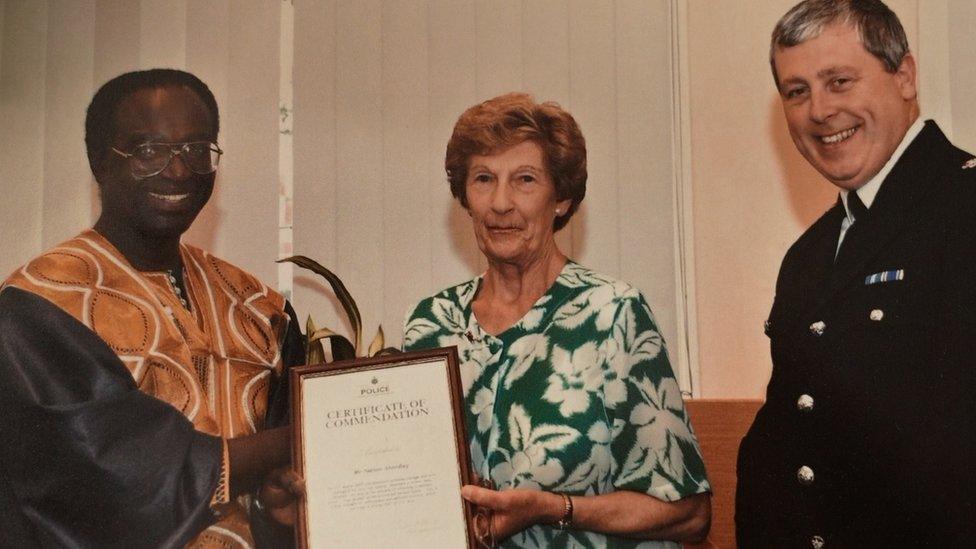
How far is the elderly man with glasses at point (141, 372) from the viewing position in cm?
159

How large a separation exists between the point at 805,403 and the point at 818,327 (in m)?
0.13

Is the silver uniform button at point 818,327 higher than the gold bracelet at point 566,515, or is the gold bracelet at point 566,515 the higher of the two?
the silver uniform button at point 818,327

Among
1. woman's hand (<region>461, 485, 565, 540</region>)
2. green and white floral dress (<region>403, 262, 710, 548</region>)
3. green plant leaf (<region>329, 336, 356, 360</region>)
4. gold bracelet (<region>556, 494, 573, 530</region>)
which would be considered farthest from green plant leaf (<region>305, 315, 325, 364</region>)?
gold bracelet (<region>556, 494, 573, 530</region>)

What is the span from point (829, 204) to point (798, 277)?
0.20m

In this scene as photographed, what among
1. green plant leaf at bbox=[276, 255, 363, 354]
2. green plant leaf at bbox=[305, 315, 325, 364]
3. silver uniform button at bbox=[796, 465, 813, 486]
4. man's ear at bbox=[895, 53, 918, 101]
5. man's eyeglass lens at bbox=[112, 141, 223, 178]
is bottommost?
silver uniform button at bbox=[796, 465, 813, 486]

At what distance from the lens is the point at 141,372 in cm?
163

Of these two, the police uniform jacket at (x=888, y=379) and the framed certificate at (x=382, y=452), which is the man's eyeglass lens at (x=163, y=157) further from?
the police uniform jacket at (x=888, y=379)

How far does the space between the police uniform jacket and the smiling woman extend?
0.22 metres

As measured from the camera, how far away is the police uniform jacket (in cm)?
144

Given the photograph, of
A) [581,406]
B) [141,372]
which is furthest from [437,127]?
[141,372]

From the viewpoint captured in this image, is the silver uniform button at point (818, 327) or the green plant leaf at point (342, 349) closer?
the silver uniform button at point (818, 327)

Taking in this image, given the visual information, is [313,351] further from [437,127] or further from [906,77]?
[906,77]

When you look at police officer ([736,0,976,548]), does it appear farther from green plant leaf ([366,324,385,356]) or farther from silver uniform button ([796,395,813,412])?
green plant leaf ([366,324,385,356])

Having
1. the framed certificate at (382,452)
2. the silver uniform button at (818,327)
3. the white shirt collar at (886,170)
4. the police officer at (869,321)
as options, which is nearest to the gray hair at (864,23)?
the police officer at (869,321)
